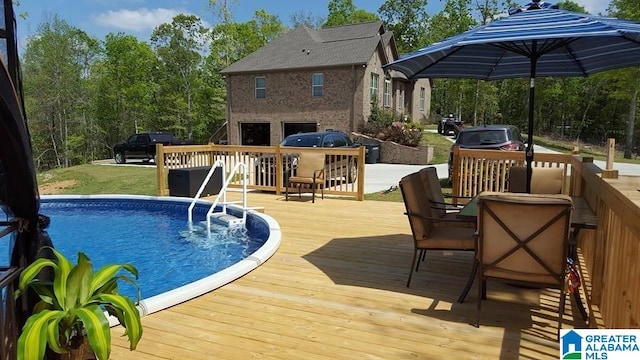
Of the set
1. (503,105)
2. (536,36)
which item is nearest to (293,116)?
(536,36)

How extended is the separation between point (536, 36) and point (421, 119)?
28858 millimetres

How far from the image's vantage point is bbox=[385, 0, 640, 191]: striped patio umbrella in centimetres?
313

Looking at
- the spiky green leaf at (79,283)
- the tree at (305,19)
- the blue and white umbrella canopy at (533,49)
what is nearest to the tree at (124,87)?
the tree at (305,19)

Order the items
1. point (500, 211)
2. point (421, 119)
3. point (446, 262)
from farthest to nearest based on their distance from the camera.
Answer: point (421, 119), point (446, 262), point (500, 211)

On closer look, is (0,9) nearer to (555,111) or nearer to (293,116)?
(293,116)

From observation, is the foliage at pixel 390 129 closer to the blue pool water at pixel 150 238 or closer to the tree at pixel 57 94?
the blue pool water at pixel 150 238

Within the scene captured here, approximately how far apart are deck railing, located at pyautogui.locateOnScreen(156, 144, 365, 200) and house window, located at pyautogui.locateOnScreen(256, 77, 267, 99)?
1336 centimetres

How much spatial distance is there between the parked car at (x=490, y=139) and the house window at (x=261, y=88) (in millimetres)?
14228

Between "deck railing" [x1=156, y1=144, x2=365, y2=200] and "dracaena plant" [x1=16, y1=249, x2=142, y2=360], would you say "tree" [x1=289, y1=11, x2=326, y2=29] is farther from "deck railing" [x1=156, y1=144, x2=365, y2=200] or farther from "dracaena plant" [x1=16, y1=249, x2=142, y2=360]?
"dracaena plant" [x1=16, y1=249, x2=142, y2=360]

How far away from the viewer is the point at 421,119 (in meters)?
31.1

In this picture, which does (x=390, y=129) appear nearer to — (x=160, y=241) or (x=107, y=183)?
(x=107, y=183)

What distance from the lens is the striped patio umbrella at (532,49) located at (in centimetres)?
Result: 313

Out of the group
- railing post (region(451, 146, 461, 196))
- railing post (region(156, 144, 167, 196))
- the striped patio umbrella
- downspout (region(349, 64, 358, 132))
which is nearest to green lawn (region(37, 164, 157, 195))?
railing post (region(156, 144, 167, 196))

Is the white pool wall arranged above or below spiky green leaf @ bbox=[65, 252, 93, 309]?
below
